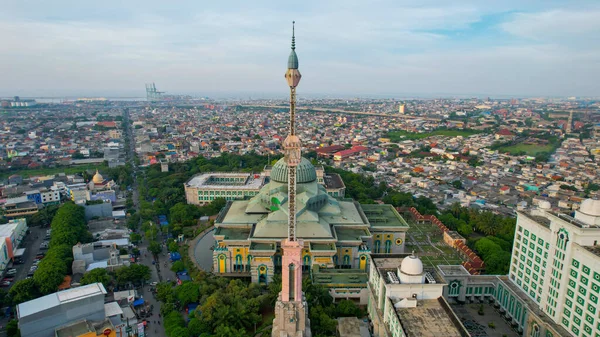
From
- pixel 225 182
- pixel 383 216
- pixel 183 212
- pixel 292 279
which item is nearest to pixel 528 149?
pixel 383 216

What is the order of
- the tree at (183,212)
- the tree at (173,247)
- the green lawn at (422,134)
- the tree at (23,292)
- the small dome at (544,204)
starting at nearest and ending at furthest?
1. the small dome at (544,204)
2. the tree at (23,292)
3. the tree at (173,247)
4. the tree at (183,212)
5. the green lawn at (422,134)

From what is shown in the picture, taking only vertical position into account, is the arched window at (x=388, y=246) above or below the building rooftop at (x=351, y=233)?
below

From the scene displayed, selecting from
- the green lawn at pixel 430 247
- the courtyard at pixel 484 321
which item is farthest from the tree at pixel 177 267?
the courtyard at pixel 484 321

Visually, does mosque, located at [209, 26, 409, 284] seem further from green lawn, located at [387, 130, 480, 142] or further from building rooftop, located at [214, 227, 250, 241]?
green lawn, located at [387, 130, 480, 142]

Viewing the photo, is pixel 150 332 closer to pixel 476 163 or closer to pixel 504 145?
pixel 476 163

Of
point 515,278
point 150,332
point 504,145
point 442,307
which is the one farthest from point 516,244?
point 504,145

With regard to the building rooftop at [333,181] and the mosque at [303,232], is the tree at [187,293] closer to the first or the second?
the mosque at [303,232]
